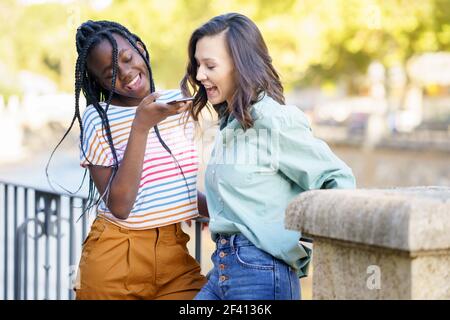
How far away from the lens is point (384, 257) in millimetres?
1964

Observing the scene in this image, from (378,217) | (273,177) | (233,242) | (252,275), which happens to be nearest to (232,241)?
(233,242)

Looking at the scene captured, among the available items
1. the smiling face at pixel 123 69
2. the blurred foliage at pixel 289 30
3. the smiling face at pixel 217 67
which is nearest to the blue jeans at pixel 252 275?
the smiling face at pixel 217 67

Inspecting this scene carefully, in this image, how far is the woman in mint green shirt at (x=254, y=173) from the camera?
7.89ft

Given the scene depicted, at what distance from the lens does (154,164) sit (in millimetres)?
2820

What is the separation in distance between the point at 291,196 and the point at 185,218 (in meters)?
0.50

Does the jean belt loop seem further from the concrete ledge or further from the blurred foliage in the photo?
the blurred foliage

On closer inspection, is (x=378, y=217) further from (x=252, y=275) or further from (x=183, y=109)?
(x=183, y=109)

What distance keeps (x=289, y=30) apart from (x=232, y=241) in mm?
19051

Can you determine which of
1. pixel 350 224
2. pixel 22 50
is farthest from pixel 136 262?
pixel 22 50

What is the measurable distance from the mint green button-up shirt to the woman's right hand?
23 cm

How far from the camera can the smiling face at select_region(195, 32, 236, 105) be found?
8.45ft

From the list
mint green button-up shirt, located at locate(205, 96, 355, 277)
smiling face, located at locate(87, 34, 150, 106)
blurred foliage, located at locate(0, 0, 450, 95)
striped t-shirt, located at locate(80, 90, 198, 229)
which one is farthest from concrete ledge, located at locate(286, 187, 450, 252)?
blurred foliage, located at locate(0, 0, 450, 95)
